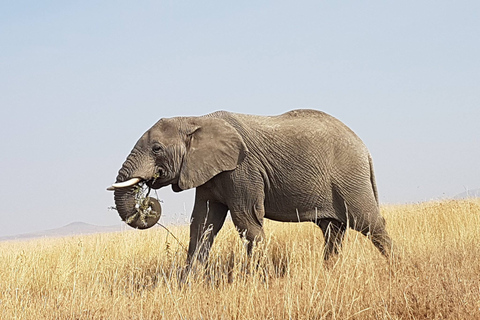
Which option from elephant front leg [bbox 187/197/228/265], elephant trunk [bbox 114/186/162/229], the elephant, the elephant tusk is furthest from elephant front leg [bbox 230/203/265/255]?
the elephant tusk

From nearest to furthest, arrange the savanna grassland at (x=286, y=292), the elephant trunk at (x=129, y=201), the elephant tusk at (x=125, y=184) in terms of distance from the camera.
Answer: the savanna grassland at (x=286, y=292) < the elephant tusk at (x=125, y=184) < the elephant trunk at (x=129, y=201)

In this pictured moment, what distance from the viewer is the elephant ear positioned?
7316 millimetres

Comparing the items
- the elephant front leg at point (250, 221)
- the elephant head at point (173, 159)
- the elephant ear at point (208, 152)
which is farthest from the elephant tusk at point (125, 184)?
the elephant front leg at point (250, 221)

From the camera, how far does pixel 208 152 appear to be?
7371 mm

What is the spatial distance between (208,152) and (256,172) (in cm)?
71

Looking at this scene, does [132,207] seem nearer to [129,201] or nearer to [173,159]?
[129,201]

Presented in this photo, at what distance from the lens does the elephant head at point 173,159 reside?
23.8 ft

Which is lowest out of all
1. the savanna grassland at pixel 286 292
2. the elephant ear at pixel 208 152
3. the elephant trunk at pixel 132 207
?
the savanna grassland at pixel 286 292

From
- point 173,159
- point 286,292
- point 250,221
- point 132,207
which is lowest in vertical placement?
point 286,292

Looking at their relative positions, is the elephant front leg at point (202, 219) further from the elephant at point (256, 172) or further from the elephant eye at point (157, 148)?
the elephant eye at point (157, 148)

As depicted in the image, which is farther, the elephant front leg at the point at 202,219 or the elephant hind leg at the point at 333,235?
the elephant hind leg at the point at 333,235

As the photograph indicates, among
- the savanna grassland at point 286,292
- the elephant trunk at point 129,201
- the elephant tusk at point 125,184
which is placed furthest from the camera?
the elephant trunk at point 129,201

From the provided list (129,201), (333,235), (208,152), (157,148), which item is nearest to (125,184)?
(129,201)

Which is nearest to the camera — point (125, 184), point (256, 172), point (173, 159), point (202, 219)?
point (125, 184)
